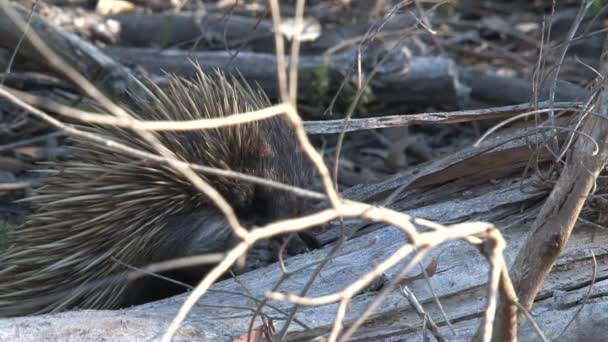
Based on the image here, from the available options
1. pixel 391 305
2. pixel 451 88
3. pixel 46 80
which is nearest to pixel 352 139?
pixel 451 88

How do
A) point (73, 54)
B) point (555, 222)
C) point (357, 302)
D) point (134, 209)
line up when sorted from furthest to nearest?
point (73, 54) → point (134, 209) → point (357, 302) → point (555, 222)

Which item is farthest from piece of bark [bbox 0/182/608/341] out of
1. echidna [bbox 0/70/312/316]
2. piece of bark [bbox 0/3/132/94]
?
piece of bark [bbox 0/3/132/94]

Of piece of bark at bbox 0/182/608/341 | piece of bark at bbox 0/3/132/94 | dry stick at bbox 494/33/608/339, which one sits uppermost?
piece of bark at bbox 0/3/132/94

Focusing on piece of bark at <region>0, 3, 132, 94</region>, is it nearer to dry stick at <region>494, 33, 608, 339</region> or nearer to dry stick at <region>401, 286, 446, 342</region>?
dry stick at <region>401, 286, 446, 342</region>

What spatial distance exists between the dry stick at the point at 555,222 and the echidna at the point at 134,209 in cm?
134

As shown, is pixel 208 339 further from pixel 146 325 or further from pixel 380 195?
pixel 380 195

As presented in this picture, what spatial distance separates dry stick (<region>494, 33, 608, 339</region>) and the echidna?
134 centimetres

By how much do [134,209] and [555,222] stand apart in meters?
1.89

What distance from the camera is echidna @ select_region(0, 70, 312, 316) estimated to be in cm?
383

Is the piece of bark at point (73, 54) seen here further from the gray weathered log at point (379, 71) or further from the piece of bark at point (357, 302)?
the piece of bark at point (357, 302)

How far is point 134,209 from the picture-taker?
3.88 m

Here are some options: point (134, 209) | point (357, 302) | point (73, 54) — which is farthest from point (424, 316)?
point (73, 54)

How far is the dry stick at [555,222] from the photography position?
2668mm

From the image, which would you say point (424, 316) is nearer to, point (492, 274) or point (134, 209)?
point (492, 274)
